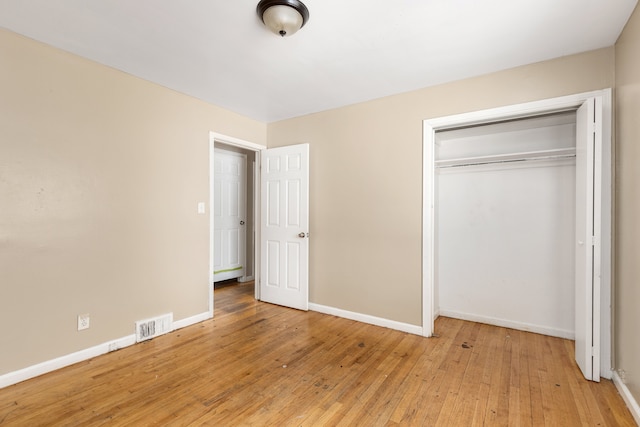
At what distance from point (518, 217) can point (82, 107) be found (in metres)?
4.29

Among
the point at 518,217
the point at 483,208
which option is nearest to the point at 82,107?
the point at 483,208

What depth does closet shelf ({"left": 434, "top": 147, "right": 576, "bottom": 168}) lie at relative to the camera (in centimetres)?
294

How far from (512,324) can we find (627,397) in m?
1.30

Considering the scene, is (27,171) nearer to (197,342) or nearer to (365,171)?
(197,342)

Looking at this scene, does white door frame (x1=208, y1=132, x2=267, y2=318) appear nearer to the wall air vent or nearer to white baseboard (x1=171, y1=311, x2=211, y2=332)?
white baseboard (x1=171, y1=311, x2=211, y2=332)

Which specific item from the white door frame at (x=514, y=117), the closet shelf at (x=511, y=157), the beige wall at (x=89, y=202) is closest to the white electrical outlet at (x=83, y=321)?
the beige wall at (x=89, y=202)

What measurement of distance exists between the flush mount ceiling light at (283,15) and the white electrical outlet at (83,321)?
8.84 feet

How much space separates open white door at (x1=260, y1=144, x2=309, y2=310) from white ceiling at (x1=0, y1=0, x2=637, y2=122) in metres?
1.16

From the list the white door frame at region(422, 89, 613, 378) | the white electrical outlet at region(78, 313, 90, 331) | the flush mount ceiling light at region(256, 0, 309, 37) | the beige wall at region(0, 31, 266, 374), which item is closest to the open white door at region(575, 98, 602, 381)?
the white door frame at region(422, 89, 613, 378)

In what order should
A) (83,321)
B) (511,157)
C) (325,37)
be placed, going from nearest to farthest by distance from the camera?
1. (325,37)
2. (83,321)
3. (511,157)

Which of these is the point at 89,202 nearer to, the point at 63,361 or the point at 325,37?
the point at 63,361

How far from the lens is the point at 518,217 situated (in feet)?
10.7

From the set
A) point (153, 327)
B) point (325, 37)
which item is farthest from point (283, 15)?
point (153, 327)

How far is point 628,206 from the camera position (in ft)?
6.66
